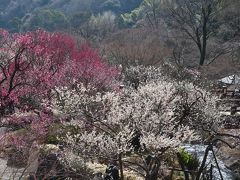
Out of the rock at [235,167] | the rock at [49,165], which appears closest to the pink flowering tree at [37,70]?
the rock at [49,165]

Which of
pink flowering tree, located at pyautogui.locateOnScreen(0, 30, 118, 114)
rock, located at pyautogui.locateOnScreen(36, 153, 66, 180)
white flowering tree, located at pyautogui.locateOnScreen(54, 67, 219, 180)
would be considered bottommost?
rock, located at pyautogui.locateOnScreen(36, 153, 66, 180)

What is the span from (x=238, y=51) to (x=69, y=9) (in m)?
90.0

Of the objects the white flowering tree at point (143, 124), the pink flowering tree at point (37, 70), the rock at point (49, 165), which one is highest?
the pink flowering tree at point (37, 70)

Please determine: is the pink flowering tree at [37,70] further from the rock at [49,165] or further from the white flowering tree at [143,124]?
the white flowering tree at [143,124]

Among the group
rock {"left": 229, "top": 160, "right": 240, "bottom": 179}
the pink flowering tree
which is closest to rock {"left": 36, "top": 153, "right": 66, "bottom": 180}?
the pink flowering tree

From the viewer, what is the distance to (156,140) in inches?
473

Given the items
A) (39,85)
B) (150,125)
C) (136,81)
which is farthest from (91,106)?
(136,81)

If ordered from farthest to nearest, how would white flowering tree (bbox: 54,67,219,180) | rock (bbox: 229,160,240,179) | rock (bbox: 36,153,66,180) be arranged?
1. rock (bbox: 229,160,240,179)
2. rock (bbox: 36,153,66,180)
3. white flowering tree (bbox: 54,67,219,180)

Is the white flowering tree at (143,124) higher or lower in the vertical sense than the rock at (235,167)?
higher

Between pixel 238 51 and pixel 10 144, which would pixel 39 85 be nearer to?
pixel 10 144

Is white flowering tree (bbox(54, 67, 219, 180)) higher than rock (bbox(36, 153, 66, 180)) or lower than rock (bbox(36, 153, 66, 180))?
higher

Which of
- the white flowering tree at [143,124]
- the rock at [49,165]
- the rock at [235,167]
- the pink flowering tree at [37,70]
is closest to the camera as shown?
the white flowering tree at [143,124]

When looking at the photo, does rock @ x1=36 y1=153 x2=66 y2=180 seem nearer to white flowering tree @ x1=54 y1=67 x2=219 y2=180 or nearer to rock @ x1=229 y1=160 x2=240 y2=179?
white flowering tree @ x1=54 y1=67 x2=219 y2=180

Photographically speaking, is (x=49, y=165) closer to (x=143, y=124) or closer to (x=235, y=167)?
(x=143, y=124)
